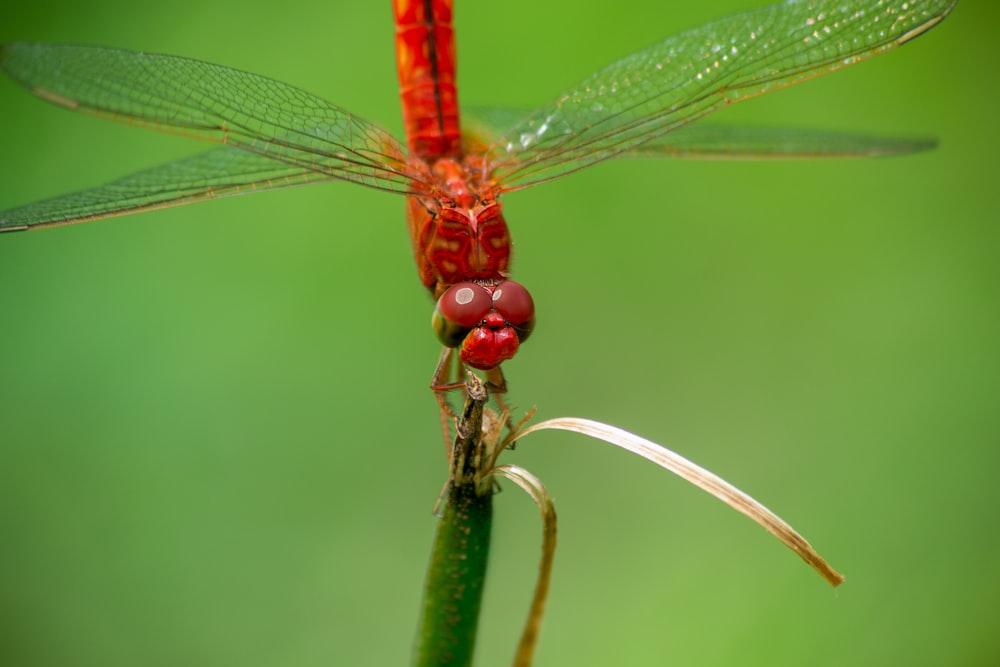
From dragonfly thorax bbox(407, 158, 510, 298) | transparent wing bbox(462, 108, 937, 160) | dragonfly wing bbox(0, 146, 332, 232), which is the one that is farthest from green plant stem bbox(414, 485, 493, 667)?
transparent wing bbox(462, 108, 937, 160)

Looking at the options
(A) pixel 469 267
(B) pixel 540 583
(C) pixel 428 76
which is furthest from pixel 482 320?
(C) pixel 428 76

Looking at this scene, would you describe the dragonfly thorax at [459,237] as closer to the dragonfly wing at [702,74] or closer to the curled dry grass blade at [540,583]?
the dragonfly wing at [702,74]

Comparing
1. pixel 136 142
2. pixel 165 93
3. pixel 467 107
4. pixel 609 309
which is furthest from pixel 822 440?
pixel 136 142

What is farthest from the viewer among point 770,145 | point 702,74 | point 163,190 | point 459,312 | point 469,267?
point 770,145

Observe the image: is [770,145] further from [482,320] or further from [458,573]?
[458,573]

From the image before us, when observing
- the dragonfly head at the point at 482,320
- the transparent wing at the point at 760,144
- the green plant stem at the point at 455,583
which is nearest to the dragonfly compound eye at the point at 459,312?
the dragonfly head at the point at 482,320

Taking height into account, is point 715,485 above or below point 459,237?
below
